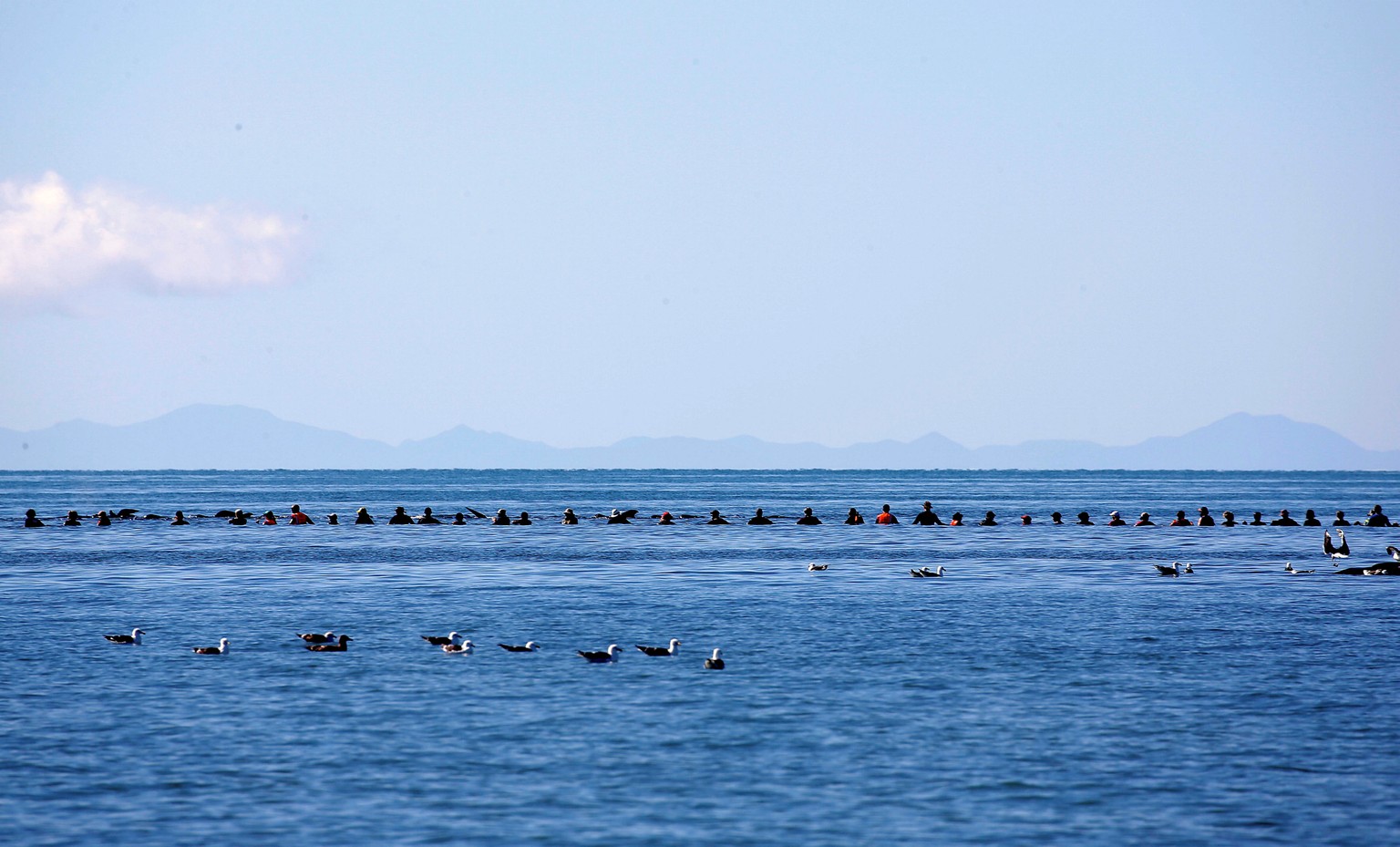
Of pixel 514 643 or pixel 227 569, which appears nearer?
pixel 514 643

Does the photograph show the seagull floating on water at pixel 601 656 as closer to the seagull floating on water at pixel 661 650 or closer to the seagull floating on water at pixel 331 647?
the seagull floating on water at pixel 661 650

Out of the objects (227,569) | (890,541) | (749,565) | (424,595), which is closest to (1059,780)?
(424,595)

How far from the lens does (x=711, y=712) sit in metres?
23.7

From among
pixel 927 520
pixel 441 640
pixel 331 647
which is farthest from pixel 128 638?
pixel 927 520

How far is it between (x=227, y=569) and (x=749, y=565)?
67.0 ft

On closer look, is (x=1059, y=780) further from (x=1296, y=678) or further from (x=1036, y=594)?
(x=1036, y=594)

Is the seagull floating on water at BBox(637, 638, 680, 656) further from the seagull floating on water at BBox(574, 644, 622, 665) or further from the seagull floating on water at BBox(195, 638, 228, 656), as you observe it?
the seagull floating on water at BBox(195, 638, 228, 656)

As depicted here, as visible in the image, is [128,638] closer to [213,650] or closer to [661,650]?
[213,650]

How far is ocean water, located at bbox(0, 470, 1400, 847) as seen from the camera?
57.4 ft

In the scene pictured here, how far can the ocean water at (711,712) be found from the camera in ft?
57.4

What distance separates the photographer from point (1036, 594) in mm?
43656

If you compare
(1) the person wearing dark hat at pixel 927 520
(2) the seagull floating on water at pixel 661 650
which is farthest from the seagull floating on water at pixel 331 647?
(1) the person wearing dark hat at pixel 927 520

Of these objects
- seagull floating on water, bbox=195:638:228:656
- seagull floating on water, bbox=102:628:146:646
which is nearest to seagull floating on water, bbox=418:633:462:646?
seagull floating on water, bbox=195:638:228:656

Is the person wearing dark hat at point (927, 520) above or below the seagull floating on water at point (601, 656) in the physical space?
above
